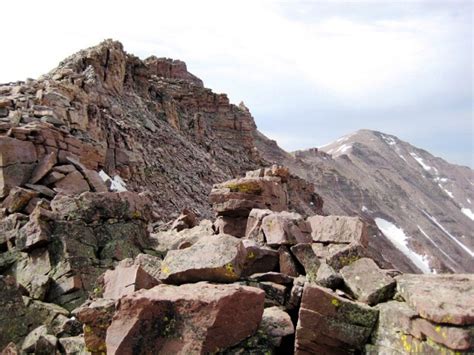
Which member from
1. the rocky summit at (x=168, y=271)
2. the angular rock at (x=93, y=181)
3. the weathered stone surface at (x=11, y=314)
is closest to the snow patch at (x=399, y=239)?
the rocky summit at (x=168, y=271)

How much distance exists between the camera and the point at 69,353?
9.76 metres

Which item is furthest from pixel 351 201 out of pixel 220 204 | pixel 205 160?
pixel 220 204

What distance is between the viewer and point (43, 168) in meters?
20.9

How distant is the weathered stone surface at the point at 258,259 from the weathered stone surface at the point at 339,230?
115 inches

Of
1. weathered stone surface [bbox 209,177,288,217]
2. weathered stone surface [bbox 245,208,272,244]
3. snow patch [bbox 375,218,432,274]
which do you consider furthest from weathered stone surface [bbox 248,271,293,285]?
snow patch [bbox 375,218,432,274]

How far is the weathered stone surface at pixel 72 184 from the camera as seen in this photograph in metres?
20.2

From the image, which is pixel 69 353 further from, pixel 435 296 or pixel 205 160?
pixel 205 160

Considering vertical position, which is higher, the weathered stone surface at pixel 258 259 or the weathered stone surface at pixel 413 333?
the weathered stone surface at pixel 258 259

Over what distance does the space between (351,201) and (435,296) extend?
5321 inches

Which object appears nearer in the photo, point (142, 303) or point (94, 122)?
point (142, 303)

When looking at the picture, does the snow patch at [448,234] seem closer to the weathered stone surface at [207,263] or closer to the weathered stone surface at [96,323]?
the weathered stone surface at [207,263]

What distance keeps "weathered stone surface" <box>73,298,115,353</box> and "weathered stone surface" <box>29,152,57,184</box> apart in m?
13.0

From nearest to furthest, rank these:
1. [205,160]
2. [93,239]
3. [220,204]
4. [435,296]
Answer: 1. [435,296]
2. [93,239]
3. [220,204]
4. [205,160]

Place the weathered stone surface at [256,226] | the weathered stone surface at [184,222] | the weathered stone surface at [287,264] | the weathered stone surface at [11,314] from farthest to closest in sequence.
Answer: the weathered stone surface at [184,222], the weathered stone surface at [256,226], the weathered stone surface at [11,314], the weathered stone surface at [287,264]
